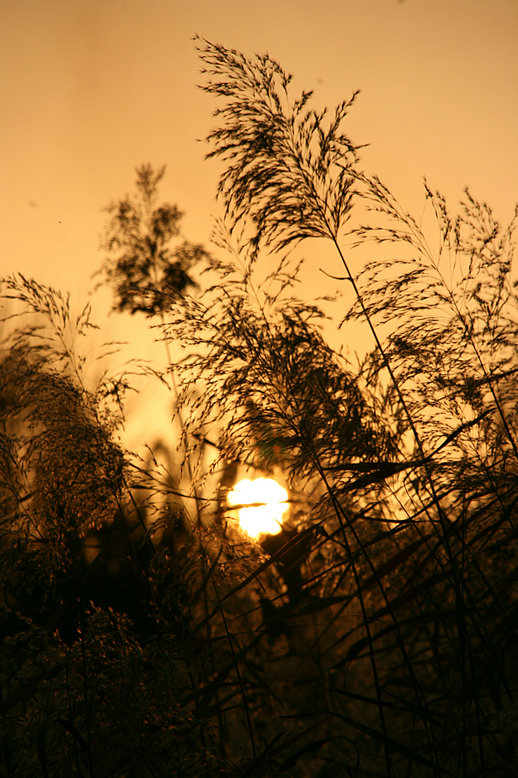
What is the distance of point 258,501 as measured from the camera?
2.03 metres

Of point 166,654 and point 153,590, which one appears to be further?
point 153,590

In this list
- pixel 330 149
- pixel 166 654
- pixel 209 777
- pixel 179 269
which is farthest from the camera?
pixel 179 269

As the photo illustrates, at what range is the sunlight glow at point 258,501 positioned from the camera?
206 cm

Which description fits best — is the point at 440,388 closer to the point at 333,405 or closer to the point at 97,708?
the point at 333,405

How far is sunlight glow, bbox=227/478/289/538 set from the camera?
6.76 feet

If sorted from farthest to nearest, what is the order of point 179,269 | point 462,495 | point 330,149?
point 179,269 < point 330,149 < point 462,495

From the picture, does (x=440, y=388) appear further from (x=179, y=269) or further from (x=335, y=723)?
(x=179, y=269)

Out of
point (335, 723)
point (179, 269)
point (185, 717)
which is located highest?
point (179, 269)

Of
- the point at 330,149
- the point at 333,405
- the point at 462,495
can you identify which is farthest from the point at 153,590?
the point at 330,149

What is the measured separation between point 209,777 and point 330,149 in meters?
2.05

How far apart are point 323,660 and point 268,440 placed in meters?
1.08

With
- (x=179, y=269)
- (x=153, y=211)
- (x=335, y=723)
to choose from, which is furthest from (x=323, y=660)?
(x=153, y=211)

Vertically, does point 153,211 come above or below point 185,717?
above

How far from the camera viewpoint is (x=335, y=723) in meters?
2.15
